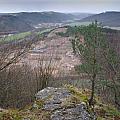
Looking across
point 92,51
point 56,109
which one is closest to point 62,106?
point 56,109

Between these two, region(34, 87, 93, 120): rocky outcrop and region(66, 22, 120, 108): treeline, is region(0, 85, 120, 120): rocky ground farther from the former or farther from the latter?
region(66, 22, 120, 108): treeline

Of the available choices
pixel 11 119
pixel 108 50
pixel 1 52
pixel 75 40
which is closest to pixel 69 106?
pixel 11 119

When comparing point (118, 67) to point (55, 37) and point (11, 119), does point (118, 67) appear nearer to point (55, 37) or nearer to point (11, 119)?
point (11, 119)

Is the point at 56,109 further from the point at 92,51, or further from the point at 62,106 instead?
the point at 92,51

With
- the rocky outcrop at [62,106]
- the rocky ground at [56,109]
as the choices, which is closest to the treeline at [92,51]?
the rocky ground at [56,109]

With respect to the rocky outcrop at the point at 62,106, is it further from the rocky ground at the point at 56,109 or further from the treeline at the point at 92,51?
the treeline at the point at 92,51

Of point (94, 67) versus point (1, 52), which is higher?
point (1, 52)

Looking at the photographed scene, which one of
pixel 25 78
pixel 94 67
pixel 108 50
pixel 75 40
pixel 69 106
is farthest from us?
pixel 25 78

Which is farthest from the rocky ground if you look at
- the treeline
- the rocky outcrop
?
the treeline

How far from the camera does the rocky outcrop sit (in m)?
10.1

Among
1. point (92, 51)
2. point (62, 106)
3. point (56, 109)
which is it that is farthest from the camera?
point (92, 51)

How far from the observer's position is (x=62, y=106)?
34.5ft

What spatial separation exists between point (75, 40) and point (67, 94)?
5939 millimetres

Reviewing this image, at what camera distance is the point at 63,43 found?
134 metres
